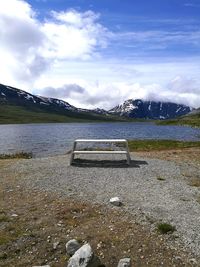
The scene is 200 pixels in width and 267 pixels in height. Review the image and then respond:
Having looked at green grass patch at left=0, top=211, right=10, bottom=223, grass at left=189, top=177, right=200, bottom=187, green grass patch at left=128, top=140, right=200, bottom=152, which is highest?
grass at left=189, top=177, right=200, bottom=187

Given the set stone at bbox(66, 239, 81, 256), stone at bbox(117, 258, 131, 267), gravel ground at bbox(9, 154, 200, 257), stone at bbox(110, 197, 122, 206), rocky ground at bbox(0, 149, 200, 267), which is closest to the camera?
stone at bbox(117, 258, 131, 267)

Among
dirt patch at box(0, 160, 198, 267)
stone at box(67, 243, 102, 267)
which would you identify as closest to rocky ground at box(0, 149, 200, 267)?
dirt patch at box(0, 160, 198, 267)

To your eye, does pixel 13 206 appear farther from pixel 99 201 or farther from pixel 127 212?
pixel 127 212

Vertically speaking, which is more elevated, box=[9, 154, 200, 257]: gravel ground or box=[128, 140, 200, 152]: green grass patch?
box=[9, 154, 200, 257]: gravel ground

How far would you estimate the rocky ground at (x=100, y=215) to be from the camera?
12.5m

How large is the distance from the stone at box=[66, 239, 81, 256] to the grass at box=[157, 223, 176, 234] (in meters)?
3.18

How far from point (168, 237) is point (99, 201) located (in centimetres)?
489

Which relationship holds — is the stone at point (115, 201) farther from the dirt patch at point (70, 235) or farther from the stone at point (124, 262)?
the stone at point (124, 262)

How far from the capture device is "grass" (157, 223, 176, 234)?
45.7 feet

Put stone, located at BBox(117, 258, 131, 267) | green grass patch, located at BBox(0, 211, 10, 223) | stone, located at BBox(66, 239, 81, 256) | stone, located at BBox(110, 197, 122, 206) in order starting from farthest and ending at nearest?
stone, located at BBox(110, 197, 122, 206), green grass patch, located at BBox(0, 211, 10, 223), stone, located at BBox(66, 239, 81, 256), stone, located at BBox(117, 258, 131, 267)

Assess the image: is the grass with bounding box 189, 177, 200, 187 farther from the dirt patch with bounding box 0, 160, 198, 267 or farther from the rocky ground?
the dirt patch with bounding box 0, 160, 198, 267

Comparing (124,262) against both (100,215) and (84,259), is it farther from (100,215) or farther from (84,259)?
(100,215)

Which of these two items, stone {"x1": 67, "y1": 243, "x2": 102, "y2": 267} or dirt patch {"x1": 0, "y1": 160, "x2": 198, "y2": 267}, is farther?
dirt patch {"x1": 0, "y1": 160, "x2": 198, "y2": 267}

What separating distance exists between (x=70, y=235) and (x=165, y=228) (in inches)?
135
